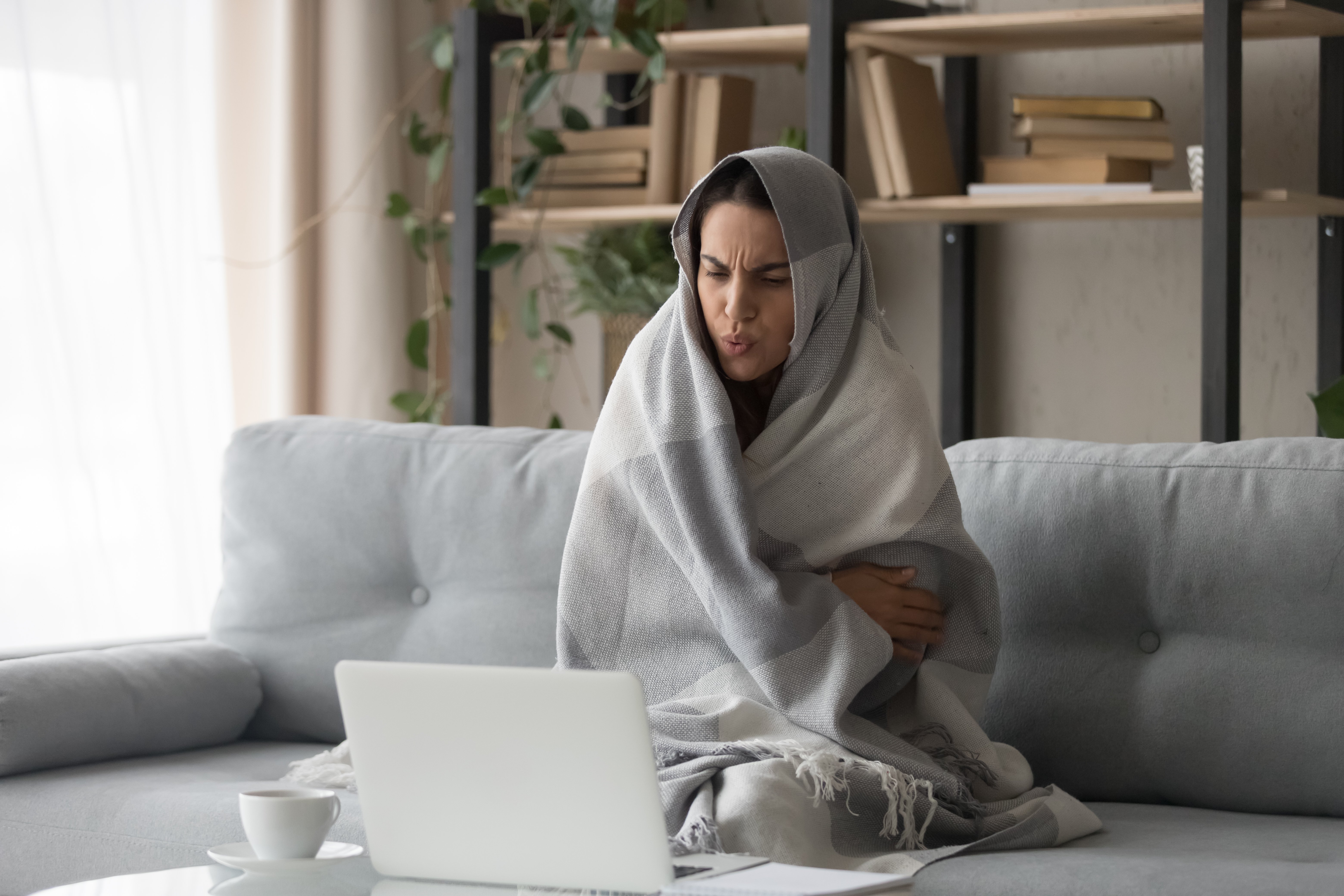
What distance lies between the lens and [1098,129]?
2.36 metres

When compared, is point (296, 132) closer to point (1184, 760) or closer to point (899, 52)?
point (899, 52)

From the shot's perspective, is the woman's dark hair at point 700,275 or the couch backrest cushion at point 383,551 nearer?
the woman's dark hair at point 700,275

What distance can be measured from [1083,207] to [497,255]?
97 cm

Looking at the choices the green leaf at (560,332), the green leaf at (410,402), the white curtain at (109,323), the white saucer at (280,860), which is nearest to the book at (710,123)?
the green leaf at (560,332)

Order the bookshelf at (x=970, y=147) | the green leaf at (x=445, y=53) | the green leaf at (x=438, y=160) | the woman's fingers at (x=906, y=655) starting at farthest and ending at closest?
1. the green leaf at (x=438, y=160)
2. the green leaf at (x=445, y=53)
3. the bookshelf at (x=970, y=147)
4. the woman's fingers at (x=906, y=655)

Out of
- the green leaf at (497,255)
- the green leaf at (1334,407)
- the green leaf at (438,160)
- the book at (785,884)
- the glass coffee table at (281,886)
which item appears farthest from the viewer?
the green leaf at (438,160)

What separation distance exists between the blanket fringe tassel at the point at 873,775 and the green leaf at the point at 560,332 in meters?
1.51

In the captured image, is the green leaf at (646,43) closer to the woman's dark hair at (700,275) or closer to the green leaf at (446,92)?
the green leaf at (446,92)

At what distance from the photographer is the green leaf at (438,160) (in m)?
2.83

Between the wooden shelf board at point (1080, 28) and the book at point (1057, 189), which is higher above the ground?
the wooden shelf board at point (1080, 28)

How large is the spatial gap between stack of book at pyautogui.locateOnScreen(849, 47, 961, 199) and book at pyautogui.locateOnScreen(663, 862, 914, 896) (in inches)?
60.4

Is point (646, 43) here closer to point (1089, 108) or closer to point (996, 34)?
point (996, 34)

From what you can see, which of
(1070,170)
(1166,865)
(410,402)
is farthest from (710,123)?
(1166,865)

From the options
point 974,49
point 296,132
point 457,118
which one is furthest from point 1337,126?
point 296,132
